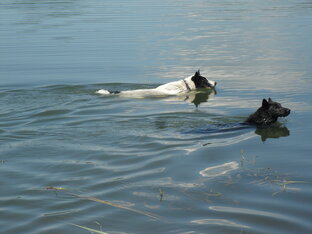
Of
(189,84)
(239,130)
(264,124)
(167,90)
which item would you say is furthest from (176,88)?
(239,130)

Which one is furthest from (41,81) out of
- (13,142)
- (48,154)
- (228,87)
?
(48,154)

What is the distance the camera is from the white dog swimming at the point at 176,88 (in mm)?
15328

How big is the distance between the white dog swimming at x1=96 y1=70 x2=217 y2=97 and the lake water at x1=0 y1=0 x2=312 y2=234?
0.82 feet

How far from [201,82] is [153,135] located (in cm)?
536

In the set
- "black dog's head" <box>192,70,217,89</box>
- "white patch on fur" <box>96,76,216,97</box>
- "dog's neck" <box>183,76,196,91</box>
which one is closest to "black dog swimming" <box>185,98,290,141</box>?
"white patch on fur" <box>96,76,216,97</box>

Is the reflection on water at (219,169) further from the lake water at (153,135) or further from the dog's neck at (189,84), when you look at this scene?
the dog's neck at (189,84)

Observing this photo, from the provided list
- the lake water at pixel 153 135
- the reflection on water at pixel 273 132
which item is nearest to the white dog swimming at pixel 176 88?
the lake water at pixel 153 135

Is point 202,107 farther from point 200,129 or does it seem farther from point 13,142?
point 13,142

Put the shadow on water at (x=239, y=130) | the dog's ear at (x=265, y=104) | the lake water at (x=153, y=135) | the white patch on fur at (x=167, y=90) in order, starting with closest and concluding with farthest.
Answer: the lake water at (x=153, y=135), the shadow on water at (x=239, y=130), the dog's ear at (x=265, y=104), the white patch on fur at (x=167, y=90)

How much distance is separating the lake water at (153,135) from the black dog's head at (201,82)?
275 mm

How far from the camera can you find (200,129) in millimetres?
11594

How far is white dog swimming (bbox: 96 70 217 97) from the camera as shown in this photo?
603 inches

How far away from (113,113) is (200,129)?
8.50 ft

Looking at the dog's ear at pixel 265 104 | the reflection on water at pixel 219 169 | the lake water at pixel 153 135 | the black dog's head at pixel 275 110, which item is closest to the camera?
the lake water at pixel 153 135
